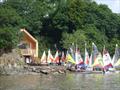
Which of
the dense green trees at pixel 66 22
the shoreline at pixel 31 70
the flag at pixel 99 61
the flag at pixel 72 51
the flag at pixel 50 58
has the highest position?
the dense green trees at pixel 66 22

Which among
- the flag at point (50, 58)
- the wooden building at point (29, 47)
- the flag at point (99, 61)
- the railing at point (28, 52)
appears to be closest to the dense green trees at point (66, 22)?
the wooden building at point (29, 47)

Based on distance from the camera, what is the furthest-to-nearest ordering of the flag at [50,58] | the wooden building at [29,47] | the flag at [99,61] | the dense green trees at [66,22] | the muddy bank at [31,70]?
1. the dense green trees at [66,22]
2. the flag at [50,58]
3. the wooden building at [29,47]
4. the flag at [99,61]
5. the muddy bank at [31,70]

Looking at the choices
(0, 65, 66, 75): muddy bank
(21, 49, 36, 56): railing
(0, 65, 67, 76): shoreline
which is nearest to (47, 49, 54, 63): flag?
(21, 49, 36, 56): railing

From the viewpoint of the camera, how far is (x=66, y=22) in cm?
10881

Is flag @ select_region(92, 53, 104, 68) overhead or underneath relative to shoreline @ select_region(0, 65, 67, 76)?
overhead

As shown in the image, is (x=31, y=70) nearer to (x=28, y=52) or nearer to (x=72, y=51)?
(x=72, y=51)

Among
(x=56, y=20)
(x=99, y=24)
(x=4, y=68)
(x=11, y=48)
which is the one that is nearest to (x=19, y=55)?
(x=11, y=48)

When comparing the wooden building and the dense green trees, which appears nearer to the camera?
the wooden building

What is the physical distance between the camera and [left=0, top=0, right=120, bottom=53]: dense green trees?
350 feet

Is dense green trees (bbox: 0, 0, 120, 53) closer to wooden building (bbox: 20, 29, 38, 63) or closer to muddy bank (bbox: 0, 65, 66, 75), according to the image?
wooden building (bbox: 20, 29, 38, 63)

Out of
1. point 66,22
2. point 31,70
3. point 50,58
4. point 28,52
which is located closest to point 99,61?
point 31,70

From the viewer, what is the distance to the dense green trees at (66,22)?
107 metres

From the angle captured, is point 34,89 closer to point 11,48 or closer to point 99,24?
point 11,48

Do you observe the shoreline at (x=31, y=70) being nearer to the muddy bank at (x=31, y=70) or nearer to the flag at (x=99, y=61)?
the muddy bank at (x=31, y=70)
